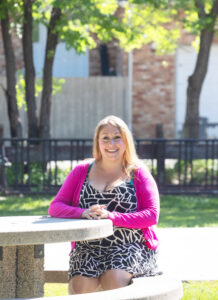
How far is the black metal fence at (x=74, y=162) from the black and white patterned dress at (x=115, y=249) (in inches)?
344

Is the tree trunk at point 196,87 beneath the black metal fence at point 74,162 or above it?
above

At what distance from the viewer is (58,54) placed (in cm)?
2416

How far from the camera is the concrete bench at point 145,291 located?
3.89 meters

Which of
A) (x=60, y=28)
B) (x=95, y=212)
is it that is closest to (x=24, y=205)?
(x=60, y=28)

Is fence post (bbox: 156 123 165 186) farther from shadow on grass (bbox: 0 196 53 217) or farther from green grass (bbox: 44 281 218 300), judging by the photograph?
green grass (bbox: 44 281 218 300)

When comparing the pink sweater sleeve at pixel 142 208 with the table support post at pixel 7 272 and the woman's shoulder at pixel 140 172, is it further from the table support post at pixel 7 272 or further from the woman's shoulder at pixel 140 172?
A: the table support post at pixel 7 272

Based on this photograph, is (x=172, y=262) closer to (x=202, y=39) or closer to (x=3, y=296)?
(x=3, y=296)

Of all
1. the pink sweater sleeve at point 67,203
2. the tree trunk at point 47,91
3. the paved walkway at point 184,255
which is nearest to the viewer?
the pink sweater sleeve at point 67,203

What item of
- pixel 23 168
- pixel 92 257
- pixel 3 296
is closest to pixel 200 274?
pixel 92 257

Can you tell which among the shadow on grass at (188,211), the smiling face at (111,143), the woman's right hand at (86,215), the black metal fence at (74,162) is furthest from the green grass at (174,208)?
the woman's right hand at (86,215)

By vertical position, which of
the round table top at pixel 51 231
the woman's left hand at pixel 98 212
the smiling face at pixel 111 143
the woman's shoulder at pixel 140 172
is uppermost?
the smiling face at pixel 111 143

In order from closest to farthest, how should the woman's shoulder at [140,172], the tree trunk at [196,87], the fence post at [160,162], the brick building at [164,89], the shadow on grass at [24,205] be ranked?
1. the woman's shoulder at [140,172]
2. the shadow on grass at [24,205]
3. the fence post at [160,162]
4. the tree trunk at [196,87]
5. the brick building at [164,89]

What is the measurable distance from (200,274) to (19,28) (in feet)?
35.6

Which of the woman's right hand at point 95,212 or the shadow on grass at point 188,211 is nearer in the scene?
the woman's right hand at point 95,212
